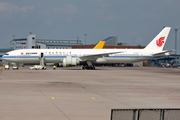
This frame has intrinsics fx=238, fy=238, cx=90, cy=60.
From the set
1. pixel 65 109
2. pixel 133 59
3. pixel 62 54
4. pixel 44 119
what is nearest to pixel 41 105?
pixel 65 109

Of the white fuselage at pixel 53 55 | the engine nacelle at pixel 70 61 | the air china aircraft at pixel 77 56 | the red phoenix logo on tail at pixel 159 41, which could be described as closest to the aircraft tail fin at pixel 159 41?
the red phoenix logo on tail at pixel 159 41

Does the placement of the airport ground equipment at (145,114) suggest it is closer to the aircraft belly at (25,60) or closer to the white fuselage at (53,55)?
the white fuselage at (53,55)

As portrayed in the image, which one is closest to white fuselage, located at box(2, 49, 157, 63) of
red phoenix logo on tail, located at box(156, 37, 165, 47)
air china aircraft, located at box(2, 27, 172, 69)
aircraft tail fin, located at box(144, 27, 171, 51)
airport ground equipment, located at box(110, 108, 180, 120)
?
air china aircraft, located at box(2, 27, 172, 69)

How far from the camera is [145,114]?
7.26 m

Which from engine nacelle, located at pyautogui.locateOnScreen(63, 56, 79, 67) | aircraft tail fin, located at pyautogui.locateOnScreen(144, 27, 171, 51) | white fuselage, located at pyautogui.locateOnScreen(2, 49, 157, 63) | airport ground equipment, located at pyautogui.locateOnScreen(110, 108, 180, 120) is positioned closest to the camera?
airport ground equipment, located at pyautogui.locateOnScreen(110, 108, 180, 120)

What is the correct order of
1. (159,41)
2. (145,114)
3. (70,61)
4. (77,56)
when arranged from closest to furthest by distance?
1. (145,114)
2. (70,61)
3. (77,56)
4. (159,41)

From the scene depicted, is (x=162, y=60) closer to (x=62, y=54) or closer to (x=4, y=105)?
(x=62, y=54)

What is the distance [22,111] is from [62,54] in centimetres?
4425

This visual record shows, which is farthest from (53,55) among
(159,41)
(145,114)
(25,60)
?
(145,114)

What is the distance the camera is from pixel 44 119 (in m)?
9.82

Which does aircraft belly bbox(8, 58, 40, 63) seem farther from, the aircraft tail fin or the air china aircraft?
the aircraft tail fin

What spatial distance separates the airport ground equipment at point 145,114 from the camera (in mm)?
7152

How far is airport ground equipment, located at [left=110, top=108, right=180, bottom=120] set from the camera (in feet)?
23.5

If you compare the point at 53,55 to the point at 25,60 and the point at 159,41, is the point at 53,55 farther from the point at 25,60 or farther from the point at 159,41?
the point at 159,41
